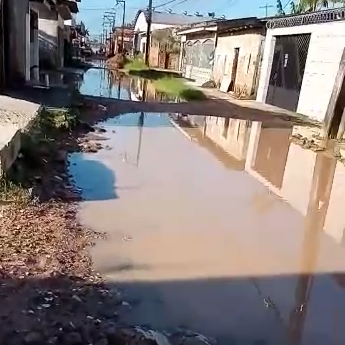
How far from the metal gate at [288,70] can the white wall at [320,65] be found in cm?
44

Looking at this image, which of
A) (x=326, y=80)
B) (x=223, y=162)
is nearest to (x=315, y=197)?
(x=223, y=162)

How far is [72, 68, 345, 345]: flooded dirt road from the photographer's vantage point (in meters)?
3.76

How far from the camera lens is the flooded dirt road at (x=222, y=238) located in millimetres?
3764

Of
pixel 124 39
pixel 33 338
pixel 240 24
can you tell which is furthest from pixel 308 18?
pixel 124 39

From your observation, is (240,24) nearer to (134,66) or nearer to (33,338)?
(134,66)

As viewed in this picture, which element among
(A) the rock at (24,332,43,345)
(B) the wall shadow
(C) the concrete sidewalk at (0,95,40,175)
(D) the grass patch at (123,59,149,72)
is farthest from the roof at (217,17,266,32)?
(A) the rock at (24,332,43,345)

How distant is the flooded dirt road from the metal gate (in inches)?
303

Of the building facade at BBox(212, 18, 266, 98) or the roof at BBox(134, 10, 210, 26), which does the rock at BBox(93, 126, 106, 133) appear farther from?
the roof at BBox(134, 10, 210, 26)

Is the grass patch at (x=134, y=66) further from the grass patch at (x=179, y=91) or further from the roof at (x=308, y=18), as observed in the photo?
the roof at (x=308, y=18)

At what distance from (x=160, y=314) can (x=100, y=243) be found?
1390 millimetres

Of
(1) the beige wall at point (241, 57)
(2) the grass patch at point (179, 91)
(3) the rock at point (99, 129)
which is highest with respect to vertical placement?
(1) the beige wall at point (241, 57)

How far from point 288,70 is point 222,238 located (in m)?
13.8

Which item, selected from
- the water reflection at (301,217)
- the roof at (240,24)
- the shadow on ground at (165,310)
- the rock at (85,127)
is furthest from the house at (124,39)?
the shadow on ground at (165,310)

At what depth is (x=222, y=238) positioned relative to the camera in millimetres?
5309
